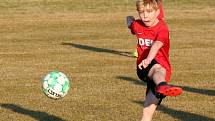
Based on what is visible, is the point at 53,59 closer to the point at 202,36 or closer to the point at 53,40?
the point at 53,40

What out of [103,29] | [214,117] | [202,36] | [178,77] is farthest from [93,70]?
[103,29]

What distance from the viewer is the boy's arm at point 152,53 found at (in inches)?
339

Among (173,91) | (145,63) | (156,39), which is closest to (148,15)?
(156,39)

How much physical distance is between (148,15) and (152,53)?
540 millimetres

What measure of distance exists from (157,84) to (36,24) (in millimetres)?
26559

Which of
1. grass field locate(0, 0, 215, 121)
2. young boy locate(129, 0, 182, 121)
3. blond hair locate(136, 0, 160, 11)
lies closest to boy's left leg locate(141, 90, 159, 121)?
young boy locate(129, 0, 182, 121)

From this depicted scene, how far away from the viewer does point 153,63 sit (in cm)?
901

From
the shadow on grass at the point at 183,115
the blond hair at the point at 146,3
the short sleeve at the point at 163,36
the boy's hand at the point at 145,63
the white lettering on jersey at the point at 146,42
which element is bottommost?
the shadow on grass at the point at 183,115

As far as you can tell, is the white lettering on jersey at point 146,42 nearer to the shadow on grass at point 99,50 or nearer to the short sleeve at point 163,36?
the short sleeve at point 163,36

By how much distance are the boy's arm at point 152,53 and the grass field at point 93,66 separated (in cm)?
310

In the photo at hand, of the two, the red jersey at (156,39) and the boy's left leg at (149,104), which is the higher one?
the red jersey at (156,39)

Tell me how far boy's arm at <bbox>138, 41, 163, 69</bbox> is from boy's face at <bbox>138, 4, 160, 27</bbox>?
33 cm

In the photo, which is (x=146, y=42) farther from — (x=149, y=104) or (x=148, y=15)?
(x=149, y=104)

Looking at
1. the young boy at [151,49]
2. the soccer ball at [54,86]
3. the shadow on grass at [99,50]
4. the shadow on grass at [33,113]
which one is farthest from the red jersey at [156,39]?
the shadow on grass at [99,50]
